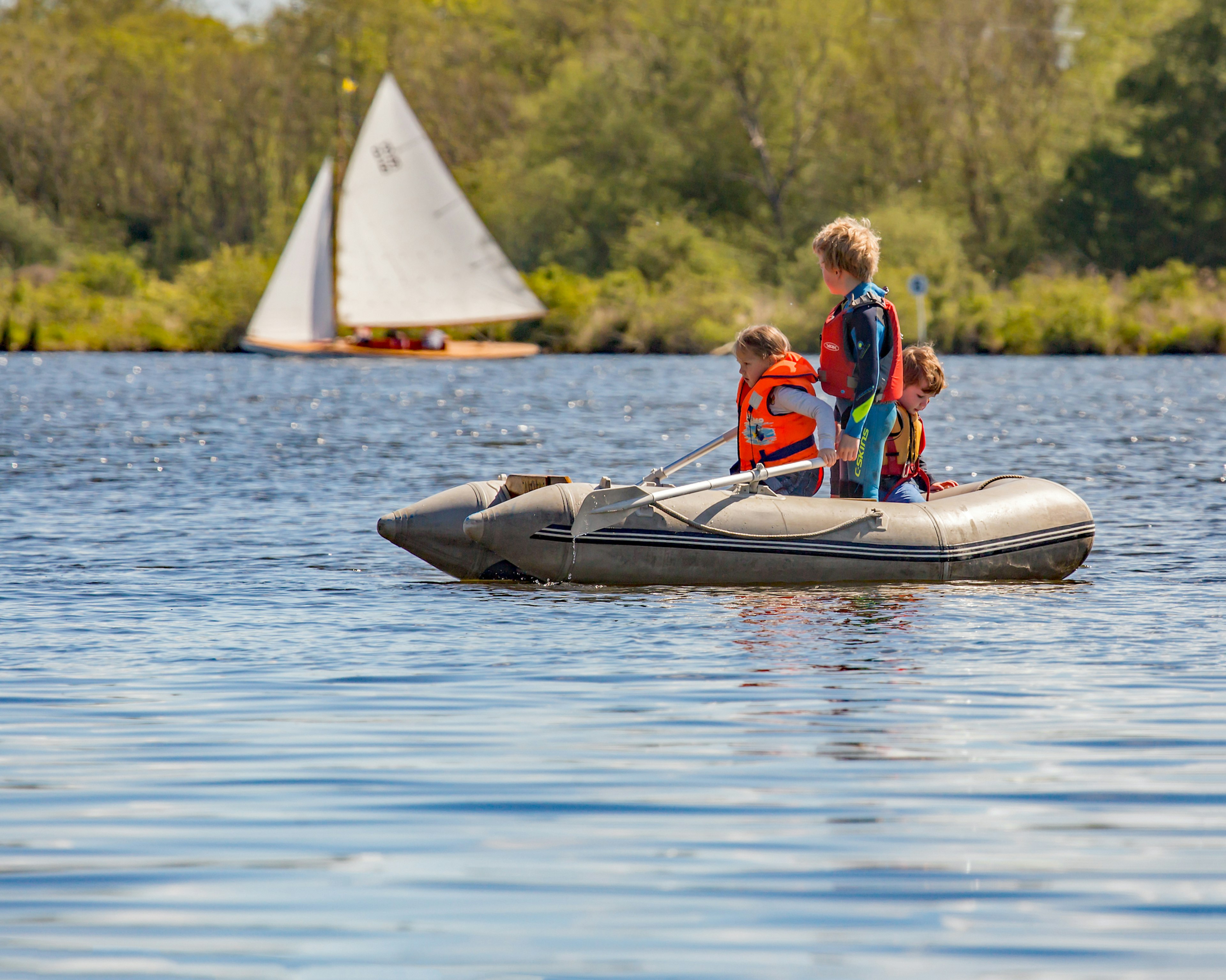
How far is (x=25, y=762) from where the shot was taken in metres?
5.59

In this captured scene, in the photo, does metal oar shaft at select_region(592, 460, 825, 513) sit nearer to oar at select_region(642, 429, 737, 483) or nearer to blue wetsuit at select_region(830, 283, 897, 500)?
oar at select_region(642, 429, 737, 483)

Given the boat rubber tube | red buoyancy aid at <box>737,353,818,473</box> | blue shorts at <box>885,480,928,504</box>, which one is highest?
red buoyancy aid at <box>737,353,818,473</box>

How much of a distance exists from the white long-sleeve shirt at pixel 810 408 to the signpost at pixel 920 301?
3647 cm

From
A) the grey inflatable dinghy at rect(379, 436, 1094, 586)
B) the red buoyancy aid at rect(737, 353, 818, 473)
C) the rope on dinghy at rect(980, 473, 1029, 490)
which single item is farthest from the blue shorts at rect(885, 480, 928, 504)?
the red buoyancy aid at rect(737, 353, 818, 473)

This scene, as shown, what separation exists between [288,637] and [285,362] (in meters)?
38.8

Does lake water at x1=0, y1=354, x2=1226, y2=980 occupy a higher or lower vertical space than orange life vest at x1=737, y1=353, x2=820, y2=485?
lower

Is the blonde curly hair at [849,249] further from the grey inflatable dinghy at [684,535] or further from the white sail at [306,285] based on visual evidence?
the white sail at [306,285]

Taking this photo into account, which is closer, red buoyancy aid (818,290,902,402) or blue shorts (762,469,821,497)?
red buoyancy aid (818,290,902,402)

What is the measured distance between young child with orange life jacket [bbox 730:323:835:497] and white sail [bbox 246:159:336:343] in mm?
33590

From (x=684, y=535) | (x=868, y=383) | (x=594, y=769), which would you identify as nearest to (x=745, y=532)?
(x=684, y=535)

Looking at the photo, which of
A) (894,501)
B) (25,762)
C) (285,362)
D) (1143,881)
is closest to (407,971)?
(1143,881)

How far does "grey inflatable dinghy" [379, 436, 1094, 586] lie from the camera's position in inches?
363

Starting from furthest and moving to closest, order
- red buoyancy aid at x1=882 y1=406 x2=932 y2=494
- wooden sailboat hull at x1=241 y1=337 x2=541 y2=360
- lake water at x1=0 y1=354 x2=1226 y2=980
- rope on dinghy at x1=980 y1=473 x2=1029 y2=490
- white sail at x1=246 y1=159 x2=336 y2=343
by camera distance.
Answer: wooden sailboat hull at x1=241 y1=337 x2=541 y2=360 < white sail at x1=246 y1=159 x2=336 y2=343 < rope on dinghy at x1=980 y1=473 x2=1029 y2=490 < red buoyancy aid at x1=882 y1=406 x2=932 y2=494 < lake water at x1=0 y1=354 x2=1226 y2=980

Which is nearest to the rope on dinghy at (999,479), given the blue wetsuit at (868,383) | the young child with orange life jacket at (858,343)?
the blue wetsuit at (868,383)
